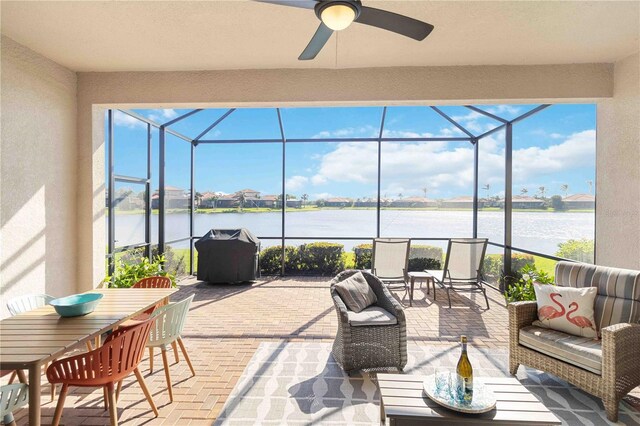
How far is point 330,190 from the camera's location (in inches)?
280

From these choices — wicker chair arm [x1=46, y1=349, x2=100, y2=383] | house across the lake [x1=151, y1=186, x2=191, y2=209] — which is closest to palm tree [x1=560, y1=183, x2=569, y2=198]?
wicker chair arm [x1=46, y1=349, x2=100, y2=383]

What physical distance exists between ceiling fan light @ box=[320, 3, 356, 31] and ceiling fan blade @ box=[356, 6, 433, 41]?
91 mm

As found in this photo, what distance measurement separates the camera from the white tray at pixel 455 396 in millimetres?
1729

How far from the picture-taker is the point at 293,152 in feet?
22.9

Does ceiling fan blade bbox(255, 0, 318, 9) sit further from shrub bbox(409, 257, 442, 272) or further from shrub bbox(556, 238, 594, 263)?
shrub bbox(409, 257, 442, 272)

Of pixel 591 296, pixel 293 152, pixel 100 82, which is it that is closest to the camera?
pixel 591 296

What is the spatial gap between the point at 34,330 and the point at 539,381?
13.1ft

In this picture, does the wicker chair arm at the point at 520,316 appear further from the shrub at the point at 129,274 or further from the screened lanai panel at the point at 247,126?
the screened lanai panel at the point at 247,126

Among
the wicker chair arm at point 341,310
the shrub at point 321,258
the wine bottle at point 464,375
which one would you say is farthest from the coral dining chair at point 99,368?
the shrub at point 321,258

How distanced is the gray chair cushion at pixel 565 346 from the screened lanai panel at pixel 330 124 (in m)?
4.93

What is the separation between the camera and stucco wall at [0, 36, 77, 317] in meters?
3.03

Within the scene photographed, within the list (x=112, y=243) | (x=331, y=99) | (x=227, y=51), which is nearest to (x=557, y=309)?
(x=331, y=99)

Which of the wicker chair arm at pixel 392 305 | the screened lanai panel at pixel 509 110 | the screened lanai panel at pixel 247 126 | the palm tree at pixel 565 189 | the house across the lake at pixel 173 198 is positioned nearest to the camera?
the wicker chair arm at pixel 392 305

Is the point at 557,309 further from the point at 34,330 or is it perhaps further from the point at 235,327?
the point at 34,330
